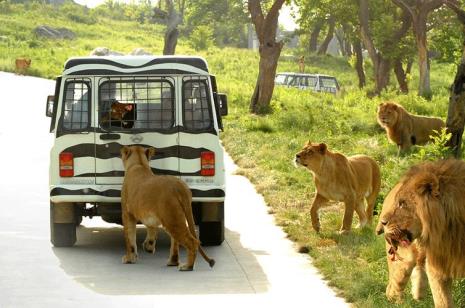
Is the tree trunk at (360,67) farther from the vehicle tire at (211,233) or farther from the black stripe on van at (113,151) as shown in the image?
the black stripe on van at (113,151)

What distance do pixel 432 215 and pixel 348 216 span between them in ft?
18.5

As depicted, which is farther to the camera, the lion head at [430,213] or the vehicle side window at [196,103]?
the vehicle side window at [196,103]

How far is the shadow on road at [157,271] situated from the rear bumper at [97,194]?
1.93 feet

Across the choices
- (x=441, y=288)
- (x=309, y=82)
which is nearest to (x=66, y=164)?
(x=441, y=288)

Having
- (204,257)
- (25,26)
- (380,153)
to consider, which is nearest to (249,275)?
(204,257)

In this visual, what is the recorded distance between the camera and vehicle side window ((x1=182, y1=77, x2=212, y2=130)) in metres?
11.5

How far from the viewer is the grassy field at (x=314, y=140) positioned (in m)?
10.2

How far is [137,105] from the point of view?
11641 mm

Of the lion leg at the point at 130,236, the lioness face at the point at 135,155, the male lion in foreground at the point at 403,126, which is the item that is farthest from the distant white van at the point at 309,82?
the lion leg at the point at 130,236

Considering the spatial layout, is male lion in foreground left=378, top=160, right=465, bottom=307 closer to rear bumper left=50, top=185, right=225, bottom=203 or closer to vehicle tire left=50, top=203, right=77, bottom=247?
rear bumper left=50, top=185, right=225, bottom=203

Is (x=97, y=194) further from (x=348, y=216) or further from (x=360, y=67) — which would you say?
(x=360, y=67)

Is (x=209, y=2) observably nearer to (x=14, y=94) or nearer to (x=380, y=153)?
(x=14, y=94)

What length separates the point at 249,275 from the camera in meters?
10.2

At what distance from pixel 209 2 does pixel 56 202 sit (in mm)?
69343
